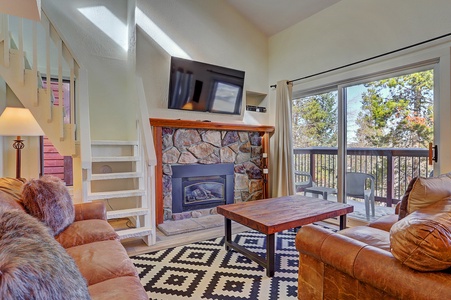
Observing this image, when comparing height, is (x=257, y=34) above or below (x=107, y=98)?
above

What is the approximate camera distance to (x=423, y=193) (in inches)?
59.7

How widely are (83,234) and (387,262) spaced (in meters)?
1.79

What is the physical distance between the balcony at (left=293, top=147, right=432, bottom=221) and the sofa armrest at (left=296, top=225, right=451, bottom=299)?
2045mm

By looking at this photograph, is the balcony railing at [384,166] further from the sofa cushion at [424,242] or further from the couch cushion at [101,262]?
the couch cushion at [101,262]

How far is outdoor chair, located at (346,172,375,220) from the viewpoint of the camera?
10.4ft

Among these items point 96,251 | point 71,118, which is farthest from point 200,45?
point 96,251

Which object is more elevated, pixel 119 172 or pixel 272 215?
pixel 119 172

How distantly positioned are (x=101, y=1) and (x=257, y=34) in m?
2.45

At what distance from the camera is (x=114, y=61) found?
150 inches

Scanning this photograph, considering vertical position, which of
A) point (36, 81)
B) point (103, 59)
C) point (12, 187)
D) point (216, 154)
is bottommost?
point (12, 187)

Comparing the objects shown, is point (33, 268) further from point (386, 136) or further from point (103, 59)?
point (103, 59)

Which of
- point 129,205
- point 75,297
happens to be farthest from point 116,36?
point 75,297

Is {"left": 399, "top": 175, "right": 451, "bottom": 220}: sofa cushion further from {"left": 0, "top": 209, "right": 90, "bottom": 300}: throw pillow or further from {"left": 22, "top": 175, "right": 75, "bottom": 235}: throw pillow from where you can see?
{"left": 22, "top": 175, "right": 75, "bottom": 235}: throw pillow

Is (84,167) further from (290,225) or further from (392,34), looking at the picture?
(392,34)
